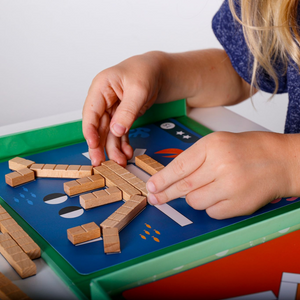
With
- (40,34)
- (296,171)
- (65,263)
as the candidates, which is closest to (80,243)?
(65,263)

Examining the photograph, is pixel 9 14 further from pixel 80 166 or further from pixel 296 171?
pixel 296 171

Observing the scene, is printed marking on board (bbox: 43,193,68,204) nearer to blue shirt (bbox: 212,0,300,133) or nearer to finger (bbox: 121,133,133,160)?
finger (bbox: 121,133,133,160)

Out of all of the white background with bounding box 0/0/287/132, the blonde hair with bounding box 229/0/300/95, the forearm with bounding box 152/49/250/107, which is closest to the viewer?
the blonde hair with bounding box 229/0/300/95

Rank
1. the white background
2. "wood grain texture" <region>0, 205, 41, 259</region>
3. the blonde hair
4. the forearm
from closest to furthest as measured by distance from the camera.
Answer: "wood grain texture" <region>0, 205, 41, 259</region> → the blonde hair → the forearm → the white background

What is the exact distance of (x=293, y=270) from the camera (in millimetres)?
488

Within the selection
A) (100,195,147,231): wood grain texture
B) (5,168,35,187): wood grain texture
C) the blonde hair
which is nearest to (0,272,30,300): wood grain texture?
(100,195,147,231): wood grain texture

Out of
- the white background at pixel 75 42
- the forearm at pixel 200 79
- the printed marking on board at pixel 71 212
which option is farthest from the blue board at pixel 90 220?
the white background at pixel 75 42

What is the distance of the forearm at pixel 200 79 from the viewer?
3.18ft

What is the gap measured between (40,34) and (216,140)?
2.39 meters

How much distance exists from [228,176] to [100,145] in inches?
12.5

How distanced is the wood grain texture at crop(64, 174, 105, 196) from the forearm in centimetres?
32

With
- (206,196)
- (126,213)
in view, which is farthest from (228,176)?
(126,213)

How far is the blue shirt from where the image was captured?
3.23ft

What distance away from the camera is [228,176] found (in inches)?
23.6
